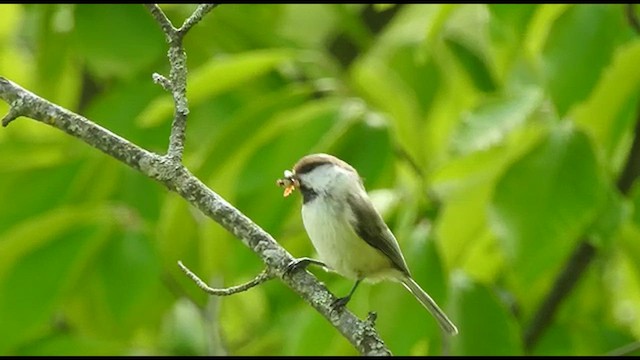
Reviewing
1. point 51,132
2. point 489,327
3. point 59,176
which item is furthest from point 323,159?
point 51,132

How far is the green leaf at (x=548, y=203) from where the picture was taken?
8.54 feet

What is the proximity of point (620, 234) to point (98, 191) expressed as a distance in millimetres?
1373

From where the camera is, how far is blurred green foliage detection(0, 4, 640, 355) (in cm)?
267

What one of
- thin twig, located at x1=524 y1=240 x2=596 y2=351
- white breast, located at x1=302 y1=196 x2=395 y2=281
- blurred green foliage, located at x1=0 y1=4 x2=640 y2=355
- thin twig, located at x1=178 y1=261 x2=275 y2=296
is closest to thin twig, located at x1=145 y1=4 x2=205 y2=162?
thin twig, located at x1=178 y1=261 x2=275 y2=296

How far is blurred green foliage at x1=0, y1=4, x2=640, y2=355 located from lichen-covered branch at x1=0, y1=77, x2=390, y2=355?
1.02 meters

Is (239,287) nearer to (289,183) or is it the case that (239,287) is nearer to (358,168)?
(289,183)

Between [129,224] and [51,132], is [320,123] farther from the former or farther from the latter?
[51,132]

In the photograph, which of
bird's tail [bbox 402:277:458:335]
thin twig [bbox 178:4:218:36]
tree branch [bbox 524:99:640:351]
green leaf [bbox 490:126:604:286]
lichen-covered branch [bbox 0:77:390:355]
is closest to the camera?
lichen-covered branch [bbox 0:77:390:355]

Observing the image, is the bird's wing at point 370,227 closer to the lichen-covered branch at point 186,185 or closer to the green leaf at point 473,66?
the lichen-covered branch at point 186,185

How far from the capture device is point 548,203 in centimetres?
265

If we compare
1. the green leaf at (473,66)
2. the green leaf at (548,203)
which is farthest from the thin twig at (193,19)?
the green leaf at (473,66)

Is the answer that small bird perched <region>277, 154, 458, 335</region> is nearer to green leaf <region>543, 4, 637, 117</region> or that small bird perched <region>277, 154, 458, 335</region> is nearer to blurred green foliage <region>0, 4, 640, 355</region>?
blurred green foliage <region>0, 4, 640, 355</region>

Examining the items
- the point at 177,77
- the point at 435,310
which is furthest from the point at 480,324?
the point at 177,77

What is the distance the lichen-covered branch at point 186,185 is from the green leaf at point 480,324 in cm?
115
